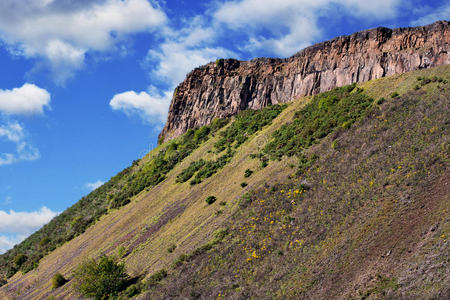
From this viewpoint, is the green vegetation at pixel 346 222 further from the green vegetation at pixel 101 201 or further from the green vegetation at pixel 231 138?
the green vegetation at pixel 101 201

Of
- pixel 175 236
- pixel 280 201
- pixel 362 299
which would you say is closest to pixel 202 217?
pixel 175 236

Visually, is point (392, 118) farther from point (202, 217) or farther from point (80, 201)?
point (80, 201)

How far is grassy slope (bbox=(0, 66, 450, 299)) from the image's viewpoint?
2098 cm

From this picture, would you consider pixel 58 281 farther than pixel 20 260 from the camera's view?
No

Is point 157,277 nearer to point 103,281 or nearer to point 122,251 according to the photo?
point 103,281

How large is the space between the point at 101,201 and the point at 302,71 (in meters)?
47.1

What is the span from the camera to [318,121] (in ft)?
162

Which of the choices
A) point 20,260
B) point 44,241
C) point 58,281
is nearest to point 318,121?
point 58,281

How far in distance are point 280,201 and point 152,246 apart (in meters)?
15.7

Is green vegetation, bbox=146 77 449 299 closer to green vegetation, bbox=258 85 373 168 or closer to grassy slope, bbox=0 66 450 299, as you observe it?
grassy slope, bbox=0 66 450 299

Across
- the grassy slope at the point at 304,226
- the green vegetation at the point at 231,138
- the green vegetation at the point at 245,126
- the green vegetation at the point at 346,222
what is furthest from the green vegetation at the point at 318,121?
the green vegetation at the point at 231,138

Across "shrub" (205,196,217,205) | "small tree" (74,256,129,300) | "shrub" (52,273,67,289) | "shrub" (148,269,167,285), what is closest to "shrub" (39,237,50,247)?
"shrub" (52,273,67,289)

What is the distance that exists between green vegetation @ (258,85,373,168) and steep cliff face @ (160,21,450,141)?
509 cm

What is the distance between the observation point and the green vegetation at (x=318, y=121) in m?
45.2
